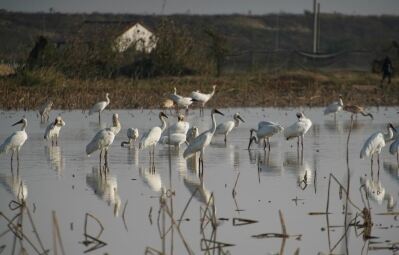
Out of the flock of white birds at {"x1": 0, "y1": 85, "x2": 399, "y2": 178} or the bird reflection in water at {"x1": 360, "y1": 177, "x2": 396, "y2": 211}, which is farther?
the flock of white birds at {"x1": 0, "y1": 85, "x2": 399, "y2": 178}

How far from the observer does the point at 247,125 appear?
24.0 m

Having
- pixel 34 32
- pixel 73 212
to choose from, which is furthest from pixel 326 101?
pixel 34 32

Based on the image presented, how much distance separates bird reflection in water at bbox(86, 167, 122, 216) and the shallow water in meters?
0.02

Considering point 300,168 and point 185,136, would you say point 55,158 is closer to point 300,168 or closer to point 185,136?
point 185,136

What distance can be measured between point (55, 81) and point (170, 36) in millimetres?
8973

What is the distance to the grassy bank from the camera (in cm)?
3047

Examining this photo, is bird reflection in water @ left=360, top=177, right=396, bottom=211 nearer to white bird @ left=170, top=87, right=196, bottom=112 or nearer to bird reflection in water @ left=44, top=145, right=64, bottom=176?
bird reflection in water @ left=44, top=145, right=64, bottom=176

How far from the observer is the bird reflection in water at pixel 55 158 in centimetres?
1582

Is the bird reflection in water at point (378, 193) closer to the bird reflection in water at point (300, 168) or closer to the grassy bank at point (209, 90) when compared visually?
the bird reflection in water at point (300, 168)

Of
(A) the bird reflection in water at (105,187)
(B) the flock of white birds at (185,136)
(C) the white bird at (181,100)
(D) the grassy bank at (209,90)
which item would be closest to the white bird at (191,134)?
(B) the flock of white birds at (185,136)

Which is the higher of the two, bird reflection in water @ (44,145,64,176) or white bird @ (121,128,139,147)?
white bird @ (121,128,139,147)

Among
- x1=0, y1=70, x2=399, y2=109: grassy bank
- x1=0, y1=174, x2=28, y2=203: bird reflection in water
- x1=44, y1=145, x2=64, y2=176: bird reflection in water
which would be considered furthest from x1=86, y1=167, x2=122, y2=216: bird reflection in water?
x1=0, y1=70, x2=399, y2=109: grassy bank

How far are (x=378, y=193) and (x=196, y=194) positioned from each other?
2.48 meters

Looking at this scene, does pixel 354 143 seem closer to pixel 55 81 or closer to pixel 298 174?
pixel 298 174
